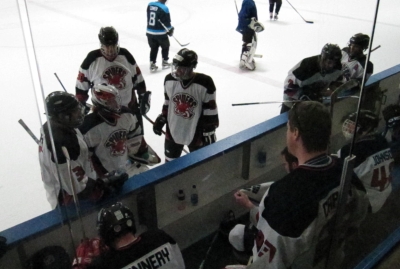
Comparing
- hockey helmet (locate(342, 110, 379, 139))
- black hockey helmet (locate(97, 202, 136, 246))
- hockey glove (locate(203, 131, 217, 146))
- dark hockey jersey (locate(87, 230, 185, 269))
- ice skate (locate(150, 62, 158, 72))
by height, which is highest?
hockey helmet (locate(342, 110, 379, 139))

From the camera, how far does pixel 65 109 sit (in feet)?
4.60

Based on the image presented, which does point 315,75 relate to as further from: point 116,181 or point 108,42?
point 116,181

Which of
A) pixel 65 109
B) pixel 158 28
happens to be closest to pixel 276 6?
pixel 158 28

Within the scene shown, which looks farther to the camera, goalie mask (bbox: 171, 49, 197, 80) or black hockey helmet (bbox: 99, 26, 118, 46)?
black hockey helmet (bbox: 99, 26, 118, 46)

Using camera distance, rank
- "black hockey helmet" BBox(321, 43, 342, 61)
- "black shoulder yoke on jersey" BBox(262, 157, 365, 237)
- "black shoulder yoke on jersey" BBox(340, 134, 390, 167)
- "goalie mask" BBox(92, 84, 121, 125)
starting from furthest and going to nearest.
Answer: "black hockey helmet" BBox(321, 43, 342, 61) < "goalie mask" BBox(92, 84, 121, 125) < "black shoulder yoke on jersey" BBox(340, 134, 390, 167) < "black shoulder yoke on jersey" BBox(262, 157, 365, 237)

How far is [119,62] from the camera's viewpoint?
2512mm

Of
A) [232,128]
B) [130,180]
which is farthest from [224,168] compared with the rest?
[232,128]

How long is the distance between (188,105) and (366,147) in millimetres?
1023

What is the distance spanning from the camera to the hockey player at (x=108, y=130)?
1.75m

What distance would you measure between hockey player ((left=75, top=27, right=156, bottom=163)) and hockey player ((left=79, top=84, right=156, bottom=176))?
0.58m

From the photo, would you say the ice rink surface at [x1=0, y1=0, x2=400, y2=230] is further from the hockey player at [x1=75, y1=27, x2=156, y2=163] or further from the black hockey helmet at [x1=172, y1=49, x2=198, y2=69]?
the black hockey helmet at [x1=172, y1=49, x2=198, y2=69]

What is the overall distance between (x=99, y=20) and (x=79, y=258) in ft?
20.4

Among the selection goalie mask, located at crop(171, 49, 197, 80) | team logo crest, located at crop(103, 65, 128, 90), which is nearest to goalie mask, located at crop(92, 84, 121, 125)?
goalie mask, located at crop(171, 49, 197, 80)

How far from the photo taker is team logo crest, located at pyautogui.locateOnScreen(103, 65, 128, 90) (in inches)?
97.2
